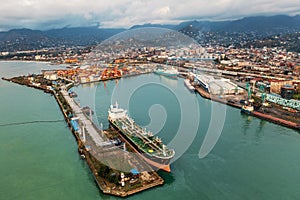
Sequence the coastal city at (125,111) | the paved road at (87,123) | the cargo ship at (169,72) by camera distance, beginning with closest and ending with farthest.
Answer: the coastal city at (125,111), the paved road at (87,123), the cargo ship at (169,72)

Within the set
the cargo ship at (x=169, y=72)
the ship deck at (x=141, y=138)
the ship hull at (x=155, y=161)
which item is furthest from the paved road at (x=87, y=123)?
the cargo ship at (x=169, y=72)

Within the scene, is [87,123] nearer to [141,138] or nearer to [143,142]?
[141,138]

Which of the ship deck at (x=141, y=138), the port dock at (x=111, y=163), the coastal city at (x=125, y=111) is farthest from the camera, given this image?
the ship deck at (x=141, y=138)

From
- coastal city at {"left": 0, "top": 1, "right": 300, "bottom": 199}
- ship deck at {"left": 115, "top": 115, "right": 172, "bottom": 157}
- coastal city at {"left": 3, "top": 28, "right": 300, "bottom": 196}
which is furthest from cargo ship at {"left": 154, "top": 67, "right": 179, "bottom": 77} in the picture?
ship deck at {"left": 115, "top": 115, "right": 172, "bottom": 157}

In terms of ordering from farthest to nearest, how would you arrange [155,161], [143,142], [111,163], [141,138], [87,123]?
[87,123]
[141,138]
[143,142]
[111,163]
[155,161]

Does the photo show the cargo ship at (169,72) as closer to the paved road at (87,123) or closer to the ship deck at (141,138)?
the paved road at (87,123)

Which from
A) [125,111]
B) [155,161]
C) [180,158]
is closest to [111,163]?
[155,161]
